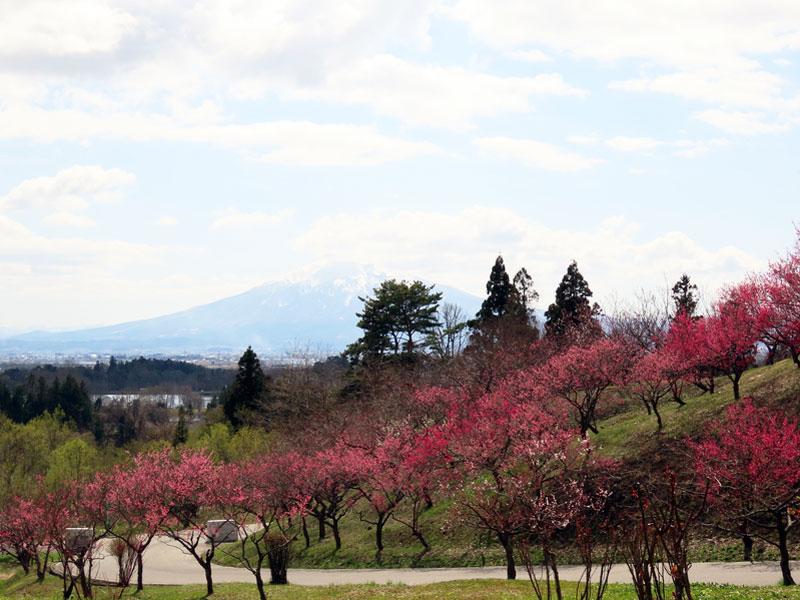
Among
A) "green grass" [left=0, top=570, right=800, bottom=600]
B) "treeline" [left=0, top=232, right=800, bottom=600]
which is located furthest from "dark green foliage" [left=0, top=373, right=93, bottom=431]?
"green grass" [left=0, top=570, right=800, bottom=600]

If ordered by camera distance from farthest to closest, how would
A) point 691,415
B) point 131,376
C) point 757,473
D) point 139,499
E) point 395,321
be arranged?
point 131,376 < point 395,321 < point 691,415 < point 139,499 < point 757,473

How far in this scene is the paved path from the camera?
1968 centimetres

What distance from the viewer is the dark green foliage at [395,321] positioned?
57.9 metres

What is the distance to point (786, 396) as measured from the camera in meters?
28.8

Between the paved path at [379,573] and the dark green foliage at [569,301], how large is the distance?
114 ft

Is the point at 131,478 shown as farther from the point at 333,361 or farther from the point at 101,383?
the point at 101,383

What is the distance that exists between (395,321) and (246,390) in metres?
19.2

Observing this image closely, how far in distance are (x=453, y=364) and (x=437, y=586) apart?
28789 mm

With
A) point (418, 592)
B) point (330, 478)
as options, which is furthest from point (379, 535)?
point (418, 592)

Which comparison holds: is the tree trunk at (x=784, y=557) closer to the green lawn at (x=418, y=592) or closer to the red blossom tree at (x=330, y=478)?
the green lawn at (x=418, y=592)

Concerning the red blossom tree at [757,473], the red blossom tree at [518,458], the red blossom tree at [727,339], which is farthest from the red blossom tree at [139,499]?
the red blossom tree at [727,339]

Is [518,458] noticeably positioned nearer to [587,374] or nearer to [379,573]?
[587,374]

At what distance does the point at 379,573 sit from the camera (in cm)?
2708

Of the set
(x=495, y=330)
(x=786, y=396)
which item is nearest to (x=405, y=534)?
(x=786, y=396)
